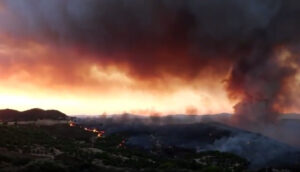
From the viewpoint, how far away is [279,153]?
8456 cm

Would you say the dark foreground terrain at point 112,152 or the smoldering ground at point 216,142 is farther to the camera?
the smoldering ground at point 216,142

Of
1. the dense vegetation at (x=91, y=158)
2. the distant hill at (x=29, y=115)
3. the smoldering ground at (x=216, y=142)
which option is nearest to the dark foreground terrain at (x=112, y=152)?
the dense vegetation at (x=91, y=158)

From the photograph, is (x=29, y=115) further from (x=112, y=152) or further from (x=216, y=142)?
(x=112, y=152)

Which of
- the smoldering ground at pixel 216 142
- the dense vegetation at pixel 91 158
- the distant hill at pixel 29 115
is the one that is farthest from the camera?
the distant hill at pixel 29 115

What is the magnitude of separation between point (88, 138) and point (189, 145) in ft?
103

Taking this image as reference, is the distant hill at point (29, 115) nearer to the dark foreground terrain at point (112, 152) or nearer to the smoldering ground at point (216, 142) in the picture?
the dark foreground terrain at point (112, 152)

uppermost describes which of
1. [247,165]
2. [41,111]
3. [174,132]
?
[41,111]

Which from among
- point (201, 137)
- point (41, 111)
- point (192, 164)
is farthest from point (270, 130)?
point (41, 111)

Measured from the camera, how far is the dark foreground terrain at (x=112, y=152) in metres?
41.9

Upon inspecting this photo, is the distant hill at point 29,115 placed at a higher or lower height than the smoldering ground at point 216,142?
higher

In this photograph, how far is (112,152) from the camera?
74438 millimetres

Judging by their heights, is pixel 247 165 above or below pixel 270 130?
below

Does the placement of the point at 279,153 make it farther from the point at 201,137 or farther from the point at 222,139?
the point at 201,137

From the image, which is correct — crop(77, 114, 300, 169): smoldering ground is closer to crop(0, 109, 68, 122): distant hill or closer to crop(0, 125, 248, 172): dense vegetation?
crop(0, 125, 248, 172): dense vegetation
